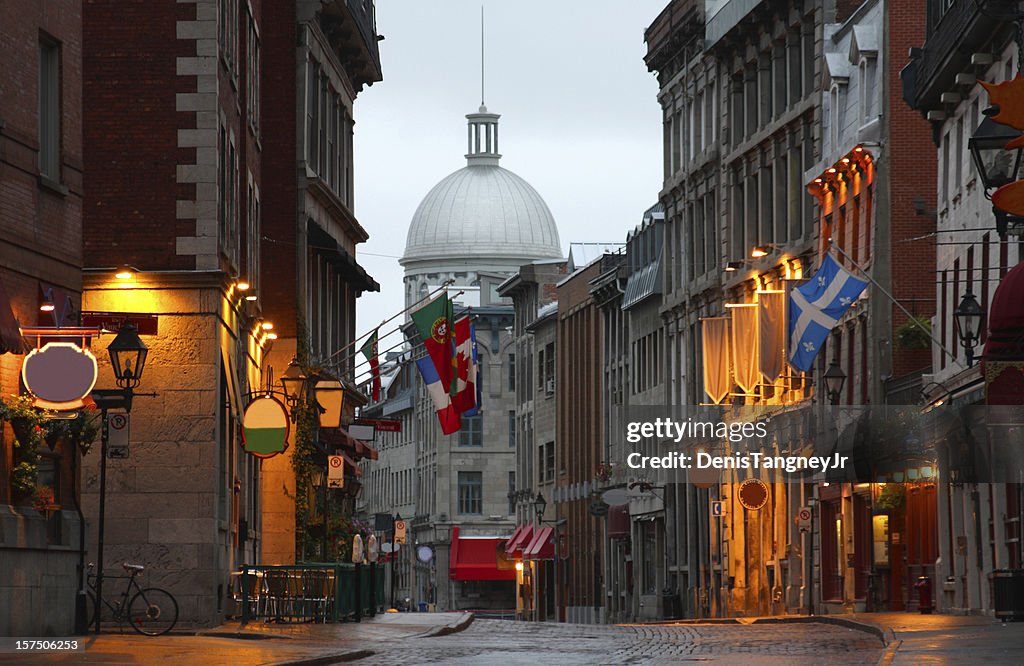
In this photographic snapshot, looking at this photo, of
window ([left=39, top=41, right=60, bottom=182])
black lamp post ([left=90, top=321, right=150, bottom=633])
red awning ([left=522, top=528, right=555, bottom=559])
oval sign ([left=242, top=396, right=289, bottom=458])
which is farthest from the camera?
red awning ([left=522, top=528, right=555, bottom=559])

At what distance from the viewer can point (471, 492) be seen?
141 meters

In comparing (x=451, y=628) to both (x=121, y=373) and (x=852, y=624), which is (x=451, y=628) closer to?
(x=852, y=624)

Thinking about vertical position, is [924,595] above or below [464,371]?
below

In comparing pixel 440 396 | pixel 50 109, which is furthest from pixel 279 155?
pixel 50 109

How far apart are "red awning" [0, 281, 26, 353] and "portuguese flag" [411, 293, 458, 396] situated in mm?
22593

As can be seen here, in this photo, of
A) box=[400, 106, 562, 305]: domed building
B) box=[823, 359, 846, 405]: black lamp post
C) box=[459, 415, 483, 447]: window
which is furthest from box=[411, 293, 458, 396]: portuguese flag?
box=[400, 106, 562, 305]: domed building

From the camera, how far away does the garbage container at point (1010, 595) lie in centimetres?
3347

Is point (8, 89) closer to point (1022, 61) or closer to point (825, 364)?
point (1022, 61)

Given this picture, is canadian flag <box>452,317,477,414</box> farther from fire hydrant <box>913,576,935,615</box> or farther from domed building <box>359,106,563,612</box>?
domed building <box>359,106,563,612</box>

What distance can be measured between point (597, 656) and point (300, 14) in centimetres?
2769

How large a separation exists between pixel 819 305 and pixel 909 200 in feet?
23.1

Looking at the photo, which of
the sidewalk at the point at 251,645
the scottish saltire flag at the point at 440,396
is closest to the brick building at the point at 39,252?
the sidewalk at the point at 251,645

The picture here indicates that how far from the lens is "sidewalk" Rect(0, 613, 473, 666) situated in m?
23.0

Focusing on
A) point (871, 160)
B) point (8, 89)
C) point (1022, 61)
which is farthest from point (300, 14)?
point (8, 89)
